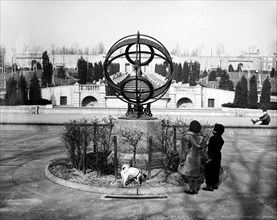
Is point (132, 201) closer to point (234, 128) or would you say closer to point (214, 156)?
point (214, 156)

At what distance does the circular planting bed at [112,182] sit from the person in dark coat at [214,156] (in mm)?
529

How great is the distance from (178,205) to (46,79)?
48435mm

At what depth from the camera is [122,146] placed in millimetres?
7820

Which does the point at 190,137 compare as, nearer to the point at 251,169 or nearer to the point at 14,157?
the point at 251,169

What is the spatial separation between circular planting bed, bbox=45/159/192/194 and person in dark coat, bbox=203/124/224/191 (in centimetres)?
53

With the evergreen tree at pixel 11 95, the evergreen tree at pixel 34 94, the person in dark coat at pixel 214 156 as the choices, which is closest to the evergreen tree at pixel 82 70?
the evergreen tree at pixel 34 94

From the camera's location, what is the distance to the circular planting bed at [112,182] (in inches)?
240

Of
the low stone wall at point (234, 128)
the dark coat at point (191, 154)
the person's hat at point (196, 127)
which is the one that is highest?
the person's hat at point (196, 127)

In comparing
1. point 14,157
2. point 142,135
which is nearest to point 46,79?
point 14,157

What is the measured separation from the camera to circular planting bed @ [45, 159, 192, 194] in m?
6.09

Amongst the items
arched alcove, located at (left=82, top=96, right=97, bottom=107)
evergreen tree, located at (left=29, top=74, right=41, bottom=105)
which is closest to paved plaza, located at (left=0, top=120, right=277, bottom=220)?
evergreen tree, located at (left=29, top=74, right=41, bottom=105)

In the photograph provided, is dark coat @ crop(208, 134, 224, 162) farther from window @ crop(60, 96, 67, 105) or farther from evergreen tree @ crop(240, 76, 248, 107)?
window @ crop(60, 96, 67, 105)

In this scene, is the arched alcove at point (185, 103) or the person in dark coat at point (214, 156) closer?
the person in dark coat at point (214, 156)

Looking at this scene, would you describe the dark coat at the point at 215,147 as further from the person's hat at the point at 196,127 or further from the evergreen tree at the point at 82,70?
the evergreen tree at the point at 82,70
